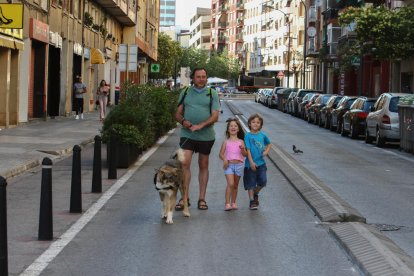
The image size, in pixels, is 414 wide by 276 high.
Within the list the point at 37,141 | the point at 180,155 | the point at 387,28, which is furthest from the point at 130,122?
the point at 387,28

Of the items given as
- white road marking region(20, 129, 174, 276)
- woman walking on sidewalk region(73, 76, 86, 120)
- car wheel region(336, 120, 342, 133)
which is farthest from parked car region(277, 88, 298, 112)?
white road marking region(20, 129, 174, 276)

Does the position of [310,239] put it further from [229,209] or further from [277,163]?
[277,163]

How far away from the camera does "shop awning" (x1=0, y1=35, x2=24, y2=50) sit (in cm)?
2609

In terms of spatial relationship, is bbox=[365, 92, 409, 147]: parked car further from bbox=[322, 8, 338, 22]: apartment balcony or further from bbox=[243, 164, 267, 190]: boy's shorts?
bbox=[322, 8, 338, 22]: apartment balcony

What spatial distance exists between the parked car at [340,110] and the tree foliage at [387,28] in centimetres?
878

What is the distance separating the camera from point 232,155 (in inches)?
430

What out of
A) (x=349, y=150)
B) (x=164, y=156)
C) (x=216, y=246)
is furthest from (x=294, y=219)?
(x=349, y=150)

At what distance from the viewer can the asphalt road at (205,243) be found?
743cm

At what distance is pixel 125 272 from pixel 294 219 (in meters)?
3.69

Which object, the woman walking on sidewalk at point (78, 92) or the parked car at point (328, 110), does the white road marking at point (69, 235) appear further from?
the parked car at point (328, 110)

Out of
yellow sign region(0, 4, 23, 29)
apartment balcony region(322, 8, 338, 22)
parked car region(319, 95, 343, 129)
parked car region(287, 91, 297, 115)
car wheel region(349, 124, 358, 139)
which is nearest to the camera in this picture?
yellow sign region(0, 4, 23, 29)

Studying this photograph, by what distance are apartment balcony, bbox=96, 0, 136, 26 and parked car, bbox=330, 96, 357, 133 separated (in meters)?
15.9

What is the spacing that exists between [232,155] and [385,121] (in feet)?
54.0

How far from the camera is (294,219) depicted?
10484 mm
